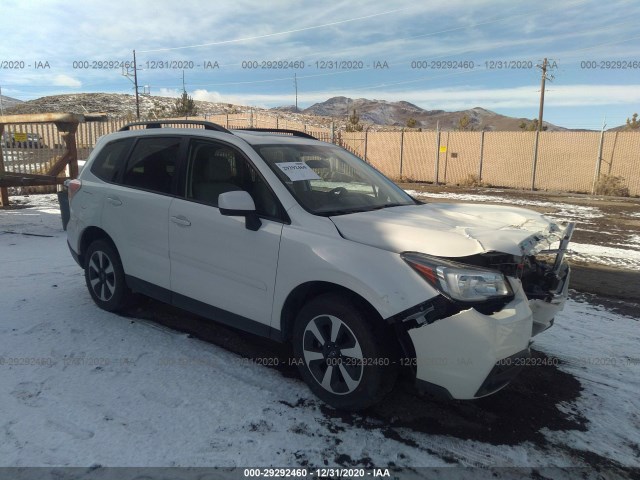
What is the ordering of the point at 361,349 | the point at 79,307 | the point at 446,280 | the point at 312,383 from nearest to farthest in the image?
the point at 446,280
the point at 361,349
the point at 312,383
the point at 79,307

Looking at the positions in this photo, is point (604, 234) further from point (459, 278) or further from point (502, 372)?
point (459, 278)

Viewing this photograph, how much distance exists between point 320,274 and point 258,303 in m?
0.63

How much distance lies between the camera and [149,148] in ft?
13.8

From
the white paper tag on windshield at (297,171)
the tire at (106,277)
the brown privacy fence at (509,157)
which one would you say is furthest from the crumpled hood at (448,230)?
the brown privacy fence at (509,157)

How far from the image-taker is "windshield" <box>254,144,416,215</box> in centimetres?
334

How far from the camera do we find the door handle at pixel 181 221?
364cm

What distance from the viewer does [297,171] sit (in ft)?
11.4

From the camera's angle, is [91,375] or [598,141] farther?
[598,141]

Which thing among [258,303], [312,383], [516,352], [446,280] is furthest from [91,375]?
[516,352]

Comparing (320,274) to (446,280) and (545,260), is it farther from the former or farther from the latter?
(545,260)

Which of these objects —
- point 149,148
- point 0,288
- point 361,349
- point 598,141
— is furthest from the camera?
point 598,141

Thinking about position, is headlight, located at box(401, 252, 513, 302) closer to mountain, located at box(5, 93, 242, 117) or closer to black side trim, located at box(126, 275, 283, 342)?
black side trim, located at box(126, 275, 283, 342)

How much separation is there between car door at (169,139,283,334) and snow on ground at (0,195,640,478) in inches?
18.9

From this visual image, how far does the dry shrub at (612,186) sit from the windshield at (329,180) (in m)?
18.7
